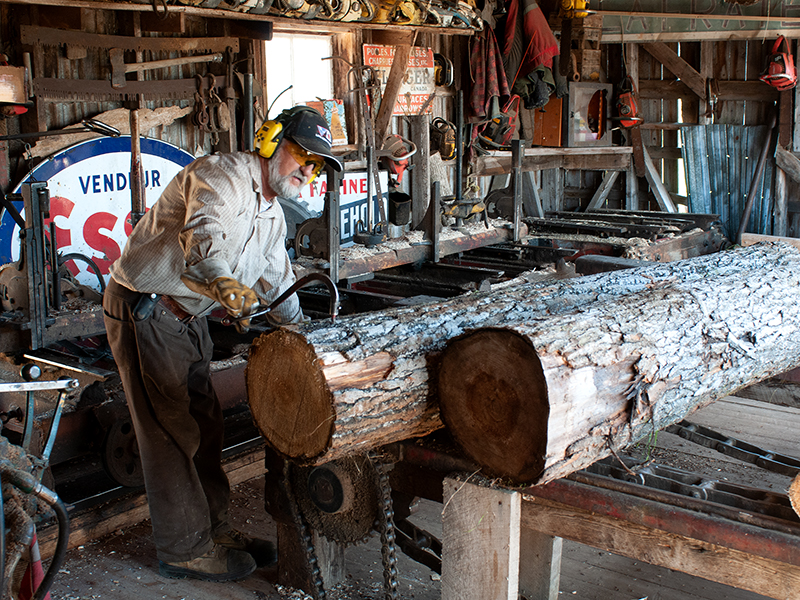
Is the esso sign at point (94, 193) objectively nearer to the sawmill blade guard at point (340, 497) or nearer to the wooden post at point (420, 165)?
the wooden post at point (420, 165)

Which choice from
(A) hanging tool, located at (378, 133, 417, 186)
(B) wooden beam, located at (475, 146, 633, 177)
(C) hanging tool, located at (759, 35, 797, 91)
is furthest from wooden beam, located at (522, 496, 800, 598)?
(C) hanging tool, located at (759, 35, 797, 91)

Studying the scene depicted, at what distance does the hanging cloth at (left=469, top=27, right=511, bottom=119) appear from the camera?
7.45m

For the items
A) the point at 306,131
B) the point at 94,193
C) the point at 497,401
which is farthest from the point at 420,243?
the point at 497,401

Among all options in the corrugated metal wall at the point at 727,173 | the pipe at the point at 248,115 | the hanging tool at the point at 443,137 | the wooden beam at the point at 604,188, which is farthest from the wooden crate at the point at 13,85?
the corrugated metal wall at the point at 727,173

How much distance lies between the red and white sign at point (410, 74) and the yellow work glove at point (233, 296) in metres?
Answer: 4.85

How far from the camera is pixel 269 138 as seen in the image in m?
2.50

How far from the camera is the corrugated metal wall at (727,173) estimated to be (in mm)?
8883

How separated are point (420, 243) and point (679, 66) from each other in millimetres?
5413

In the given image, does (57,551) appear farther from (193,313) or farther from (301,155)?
(301,155)

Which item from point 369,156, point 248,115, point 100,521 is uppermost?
point 248,115

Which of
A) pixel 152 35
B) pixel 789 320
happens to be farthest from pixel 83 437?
pixel 152 35

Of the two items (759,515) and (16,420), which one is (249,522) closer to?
(16,420)

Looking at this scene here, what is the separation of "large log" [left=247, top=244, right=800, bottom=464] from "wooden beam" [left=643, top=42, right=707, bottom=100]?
765cm

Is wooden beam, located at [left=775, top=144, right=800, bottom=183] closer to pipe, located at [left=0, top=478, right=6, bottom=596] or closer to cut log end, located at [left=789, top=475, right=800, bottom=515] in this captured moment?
cut log end, located at [left=789, top=475, right=800, bottom=515]
